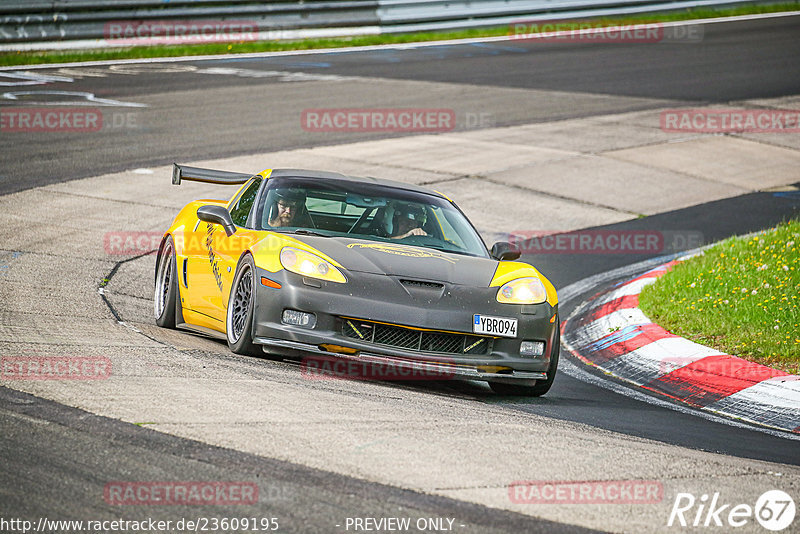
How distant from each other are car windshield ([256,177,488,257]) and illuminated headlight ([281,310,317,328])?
109 centimetres

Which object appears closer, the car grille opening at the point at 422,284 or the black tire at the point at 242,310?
the car grille opening at the point at 422,284

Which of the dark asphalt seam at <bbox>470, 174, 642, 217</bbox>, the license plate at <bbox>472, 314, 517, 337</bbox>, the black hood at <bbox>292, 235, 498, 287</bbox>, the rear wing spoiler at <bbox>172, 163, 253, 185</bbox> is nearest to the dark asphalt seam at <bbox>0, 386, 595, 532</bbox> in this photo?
the black hood at <bbox>292, 235, 498, 287</bbox>

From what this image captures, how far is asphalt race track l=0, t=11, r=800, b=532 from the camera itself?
13.9 ft

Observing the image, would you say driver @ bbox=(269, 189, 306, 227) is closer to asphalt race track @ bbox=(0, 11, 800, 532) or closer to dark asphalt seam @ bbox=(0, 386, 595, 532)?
asphalt race track @ bbox=(0, 11, 800, 532)

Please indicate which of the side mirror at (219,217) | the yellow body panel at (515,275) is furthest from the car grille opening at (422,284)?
the side mirror at (219,217)

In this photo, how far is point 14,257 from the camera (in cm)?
970

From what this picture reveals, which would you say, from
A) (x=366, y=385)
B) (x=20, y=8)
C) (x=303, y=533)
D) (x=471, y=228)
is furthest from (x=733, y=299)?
(x=20, y=8)

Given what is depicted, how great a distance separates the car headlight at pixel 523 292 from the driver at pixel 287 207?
1.59 m

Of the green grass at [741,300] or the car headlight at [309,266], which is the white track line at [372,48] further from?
the car headlight at [309,266]

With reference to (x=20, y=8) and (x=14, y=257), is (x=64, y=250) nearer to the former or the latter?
(x=14, y=257)

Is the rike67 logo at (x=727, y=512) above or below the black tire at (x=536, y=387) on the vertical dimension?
above

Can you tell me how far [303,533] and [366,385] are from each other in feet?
8.95

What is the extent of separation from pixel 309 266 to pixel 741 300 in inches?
157

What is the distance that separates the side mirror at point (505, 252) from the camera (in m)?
7.81
